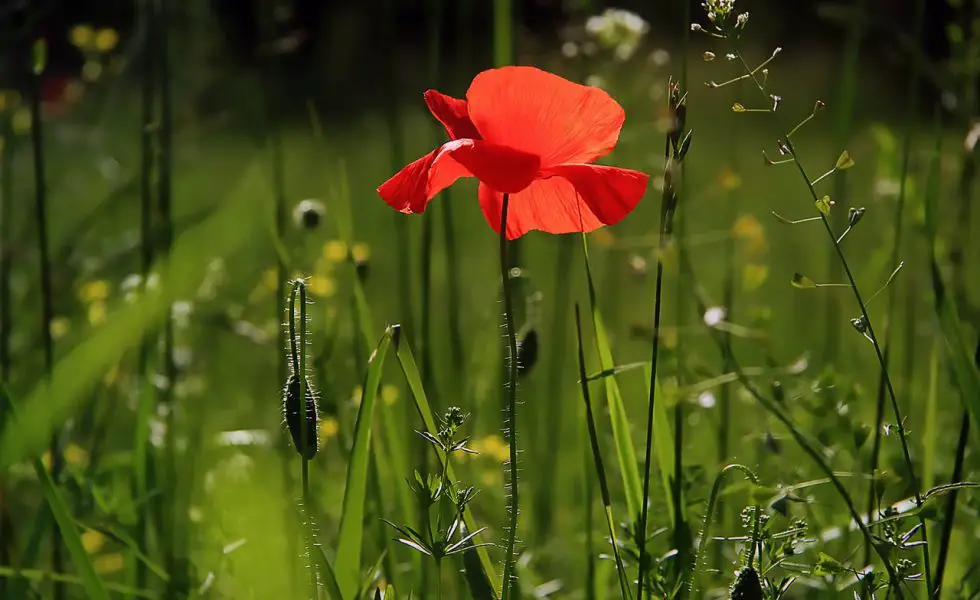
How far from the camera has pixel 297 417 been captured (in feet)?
2.43

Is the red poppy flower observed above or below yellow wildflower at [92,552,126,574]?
above

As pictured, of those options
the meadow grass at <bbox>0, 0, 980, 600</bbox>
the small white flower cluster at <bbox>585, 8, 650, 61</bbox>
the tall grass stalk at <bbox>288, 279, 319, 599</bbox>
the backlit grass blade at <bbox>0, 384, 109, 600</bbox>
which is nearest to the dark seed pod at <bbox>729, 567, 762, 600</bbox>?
the meadow grass at <bbox>0, 0, 980, 600</bbox>

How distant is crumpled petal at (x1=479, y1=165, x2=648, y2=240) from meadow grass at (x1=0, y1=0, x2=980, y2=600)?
3cm

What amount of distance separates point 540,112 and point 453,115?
0.08 metres

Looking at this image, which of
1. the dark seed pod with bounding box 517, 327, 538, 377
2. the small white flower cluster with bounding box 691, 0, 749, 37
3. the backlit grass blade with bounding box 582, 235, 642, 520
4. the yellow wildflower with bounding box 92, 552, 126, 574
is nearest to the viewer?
the small white flower cluster with bounding box 691, 0, 749, 37

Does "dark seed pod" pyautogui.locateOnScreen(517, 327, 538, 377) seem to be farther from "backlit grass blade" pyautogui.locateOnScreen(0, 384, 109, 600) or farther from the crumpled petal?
"backlit grass blade" pyautogui.locateOnScreen(0, 384, 109, 600)

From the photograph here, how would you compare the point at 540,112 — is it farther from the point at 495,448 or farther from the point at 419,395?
the point at 495,448

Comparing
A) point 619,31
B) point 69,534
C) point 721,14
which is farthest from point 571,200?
point 619,31

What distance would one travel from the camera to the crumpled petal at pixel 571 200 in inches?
29.0

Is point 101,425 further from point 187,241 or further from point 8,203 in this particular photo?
point 187,241

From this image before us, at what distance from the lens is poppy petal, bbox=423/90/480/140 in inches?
30.8

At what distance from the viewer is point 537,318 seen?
1.14 m

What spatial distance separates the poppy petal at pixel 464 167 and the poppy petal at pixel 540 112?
14 mm

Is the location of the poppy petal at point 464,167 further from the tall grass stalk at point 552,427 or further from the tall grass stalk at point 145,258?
the tall grass stalk at point 552,427
